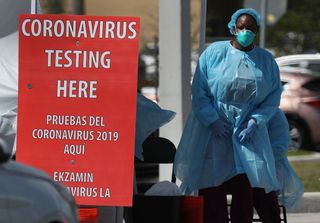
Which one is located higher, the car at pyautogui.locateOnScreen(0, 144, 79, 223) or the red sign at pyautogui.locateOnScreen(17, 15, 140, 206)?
the red sign at pyautogui.locateOnScreen(17, 15, 140, 206)

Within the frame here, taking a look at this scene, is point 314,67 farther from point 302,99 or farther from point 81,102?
point 81,102

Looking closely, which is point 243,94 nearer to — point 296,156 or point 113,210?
point 113,210

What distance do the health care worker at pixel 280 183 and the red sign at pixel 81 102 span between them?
174cm

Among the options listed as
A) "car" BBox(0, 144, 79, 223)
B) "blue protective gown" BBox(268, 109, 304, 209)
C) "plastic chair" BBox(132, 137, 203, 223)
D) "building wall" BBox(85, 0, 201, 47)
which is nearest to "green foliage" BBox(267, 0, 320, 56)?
"building wall" BBox(85, 0, 201, 47)

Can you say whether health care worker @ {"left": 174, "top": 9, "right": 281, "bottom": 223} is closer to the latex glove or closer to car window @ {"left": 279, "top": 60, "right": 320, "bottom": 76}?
the latex glove

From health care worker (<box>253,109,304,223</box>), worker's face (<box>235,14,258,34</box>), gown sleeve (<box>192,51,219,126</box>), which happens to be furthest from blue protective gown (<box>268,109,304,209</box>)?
worker's face (<box>235,14,258,34</box>)

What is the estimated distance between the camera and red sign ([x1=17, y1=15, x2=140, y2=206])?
710 cm

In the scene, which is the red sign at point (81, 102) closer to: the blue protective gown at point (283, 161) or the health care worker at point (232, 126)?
the health care worker at point (232, 126)

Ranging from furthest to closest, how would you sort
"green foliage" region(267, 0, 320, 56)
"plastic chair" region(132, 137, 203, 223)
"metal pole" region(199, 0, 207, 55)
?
"green foliage" region(267, 0, 320, 56), "metal pole" region(199, 0, 207, 55), "plastic chair" region(132, 137, 203, 223)

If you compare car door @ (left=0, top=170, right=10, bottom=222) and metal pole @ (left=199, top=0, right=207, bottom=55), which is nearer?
car door @ (left=0, top=170, right=10, bottom=222)

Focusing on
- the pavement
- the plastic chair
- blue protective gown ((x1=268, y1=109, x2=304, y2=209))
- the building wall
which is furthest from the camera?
the building wall

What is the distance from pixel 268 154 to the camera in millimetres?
8141

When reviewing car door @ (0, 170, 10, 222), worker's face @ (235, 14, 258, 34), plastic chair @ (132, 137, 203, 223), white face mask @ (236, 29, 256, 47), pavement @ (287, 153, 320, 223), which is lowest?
pavement @ (287, 153, 320, 223)

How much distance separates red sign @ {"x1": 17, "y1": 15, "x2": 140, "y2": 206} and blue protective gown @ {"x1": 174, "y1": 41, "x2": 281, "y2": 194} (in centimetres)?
114
